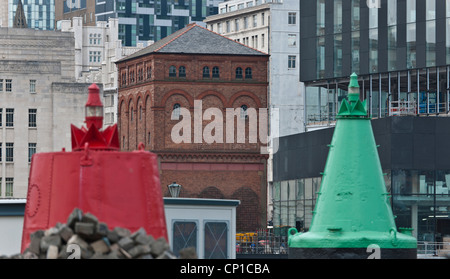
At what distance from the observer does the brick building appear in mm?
94188

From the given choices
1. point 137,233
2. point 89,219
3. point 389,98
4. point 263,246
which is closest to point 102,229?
point 89,219

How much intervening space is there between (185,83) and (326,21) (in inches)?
747

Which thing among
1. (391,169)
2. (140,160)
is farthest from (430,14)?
(140,160)

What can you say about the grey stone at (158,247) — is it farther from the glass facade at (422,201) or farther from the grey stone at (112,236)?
the glass facade at (422,201)

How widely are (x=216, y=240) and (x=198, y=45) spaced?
6511 cm

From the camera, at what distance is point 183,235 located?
32.0 metres

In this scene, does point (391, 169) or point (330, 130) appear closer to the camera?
point (391, 169)

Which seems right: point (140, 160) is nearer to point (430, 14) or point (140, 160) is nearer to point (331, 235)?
point (331, 235)

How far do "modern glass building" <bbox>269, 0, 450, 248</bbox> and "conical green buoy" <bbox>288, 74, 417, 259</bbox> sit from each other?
41.6 meters

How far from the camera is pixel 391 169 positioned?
65188 mm

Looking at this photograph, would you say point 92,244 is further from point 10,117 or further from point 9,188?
point 10,117

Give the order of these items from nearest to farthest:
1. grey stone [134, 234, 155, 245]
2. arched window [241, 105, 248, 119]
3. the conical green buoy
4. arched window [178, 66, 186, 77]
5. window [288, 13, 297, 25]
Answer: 1. grey stone [134, 234, 155, 245]
2. the conical green buoy
3. arched window [241, 105, 248, 119]
4. arched window [178, 66, 186, 77]
5. window [288, 13, 297, 25]

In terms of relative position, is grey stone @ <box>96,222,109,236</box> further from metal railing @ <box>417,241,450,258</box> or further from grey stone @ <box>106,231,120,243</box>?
metal railing @ <box>417,241,450,258</box>

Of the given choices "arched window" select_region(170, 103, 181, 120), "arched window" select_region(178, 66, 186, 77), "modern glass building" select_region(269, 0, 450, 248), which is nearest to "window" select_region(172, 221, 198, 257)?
"modern glass building" select_region(269, 0, 450, 248)
